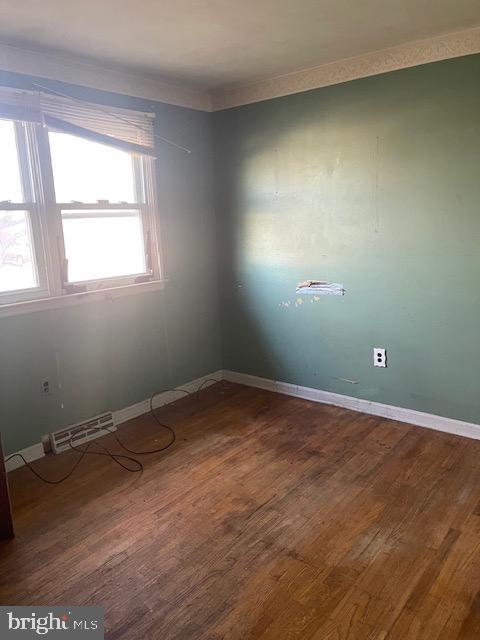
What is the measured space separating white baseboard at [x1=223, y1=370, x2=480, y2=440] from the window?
1.28 meters

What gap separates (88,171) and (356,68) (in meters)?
1.91

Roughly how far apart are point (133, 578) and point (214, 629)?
443mm

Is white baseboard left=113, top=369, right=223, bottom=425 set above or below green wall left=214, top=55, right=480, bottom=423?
below

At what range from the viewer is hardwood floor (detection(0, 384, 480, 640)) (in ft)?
5.83

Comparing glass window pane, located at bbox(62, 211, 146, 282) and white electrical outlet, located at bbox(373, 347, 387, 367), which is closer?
glass window pane, located at bbox(62, 211, 146, 282)

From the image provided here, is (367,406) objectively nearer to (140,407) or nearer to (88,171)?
(140,407)

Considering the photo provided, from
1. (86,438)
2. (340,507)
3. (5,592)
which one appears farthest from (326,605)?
(86,438)

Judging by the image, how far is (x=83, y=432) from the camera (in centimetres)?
329

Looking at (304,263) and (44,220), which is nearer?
(44,220)

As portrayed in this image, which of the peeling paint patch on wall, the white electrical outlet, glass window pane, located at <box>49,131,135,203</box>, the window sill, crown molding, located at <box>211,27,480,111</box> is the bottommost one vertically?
the white electrical outlet

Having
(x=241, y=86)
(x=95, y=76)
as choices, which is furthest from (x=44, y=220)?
(x=241, y=86)

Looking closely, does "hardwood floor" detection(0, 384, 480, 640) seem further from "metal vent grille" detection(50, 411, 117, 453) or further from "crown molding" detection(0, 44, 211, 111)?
"crown molding" detection(0, 44, 211, 111)

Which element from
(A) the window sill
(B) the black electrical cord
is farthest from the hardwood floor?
(A) the window sill

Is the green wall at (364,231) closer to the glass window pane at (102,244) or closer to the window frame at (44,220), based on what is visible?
the glass window pane at (102,244)
